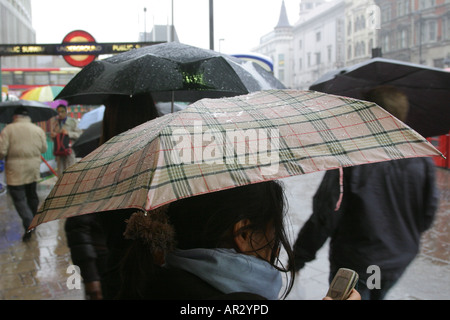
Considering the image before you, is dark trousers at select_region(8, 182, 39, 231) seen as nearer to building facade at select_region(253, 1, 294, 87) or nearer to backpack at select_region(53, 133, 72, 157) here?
backpack at select_region(53, 133, 72, 157)

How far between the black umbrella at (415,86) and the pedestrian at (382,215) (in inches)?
44.9

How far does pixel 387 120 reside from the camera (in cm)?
143

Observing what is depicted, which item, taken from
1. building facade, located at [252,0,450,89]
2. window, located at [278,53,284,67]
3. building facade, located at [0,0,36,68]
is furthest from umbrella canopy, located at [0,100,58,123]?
window, located at [278,53,284,67]

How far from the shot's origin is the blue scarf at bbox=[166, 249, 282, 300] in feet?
4.18

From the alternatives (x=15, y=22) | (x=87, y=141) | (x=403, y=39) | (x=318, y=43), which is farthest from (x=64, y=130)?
(x=318, y=43)

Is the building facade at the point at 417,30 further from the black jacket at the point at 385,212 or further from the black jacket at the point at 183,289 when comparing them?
the black jacket at the point at 183,289

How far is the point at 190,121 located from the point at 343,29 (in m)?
75.0

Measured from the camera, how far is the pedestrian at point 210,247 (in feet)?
4.20

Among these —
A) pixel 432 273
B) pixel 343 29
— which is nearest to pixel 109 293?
pixel 432 273

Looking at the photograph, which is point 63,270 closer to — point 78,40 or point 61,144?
point 61,144

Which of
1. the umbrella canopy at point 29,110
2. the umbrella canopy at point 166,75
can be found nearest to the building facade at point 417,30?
the umbrella canopy at point 29,110

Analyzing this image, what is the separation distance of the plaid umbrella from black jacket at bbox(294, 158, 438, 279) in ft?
3.72

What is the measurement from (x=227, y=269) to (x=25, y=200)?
6292 millimetres
